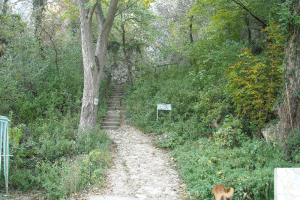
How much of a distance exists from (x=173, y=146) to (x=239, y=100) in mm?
3051

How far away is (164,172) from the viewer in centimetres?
785

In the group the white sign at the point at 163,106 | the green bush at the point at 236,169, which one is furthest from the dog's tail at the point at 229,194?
the white sign at the point at 163,106

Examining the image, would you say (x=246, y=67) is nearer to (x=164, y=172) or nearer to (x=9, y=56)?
(x=164, y=172)

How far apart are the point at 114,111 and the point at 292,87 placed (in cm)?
1069

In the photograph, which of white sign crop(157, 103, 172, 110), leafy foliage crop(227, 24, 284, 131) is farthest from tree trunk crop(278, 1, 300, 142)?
white sign crop(157, 103, 172, 110)

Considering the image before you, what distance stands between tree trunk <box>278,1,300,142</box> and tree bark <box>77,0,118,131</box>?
657cm

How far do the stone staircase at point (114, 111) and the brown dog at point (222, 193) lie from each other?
908 cm

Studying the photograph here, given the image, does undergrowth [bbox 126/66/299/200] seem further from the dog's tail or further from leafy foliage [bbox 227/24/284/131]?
leafy foliage [bbox 227/24/284/131]

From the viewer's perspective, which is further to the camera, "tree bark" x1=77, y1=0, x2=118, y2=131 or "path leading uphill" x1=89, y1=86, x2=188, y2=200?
"tree bark" x1=77, y1=0, x2=118, y2=131

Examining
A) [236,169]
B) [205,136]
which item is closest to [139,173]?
[236,169]

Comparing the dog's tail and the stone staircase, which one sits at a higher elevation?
the stone staircase

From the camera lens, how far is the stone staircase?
14062mm

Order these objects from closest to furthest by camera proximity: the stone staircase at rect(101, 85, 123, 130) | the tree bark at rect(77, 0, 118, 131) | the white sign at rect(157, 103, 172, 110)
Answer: the tree bark at rect(77, 0, 118, 131) < the white sign at rect(157, 103, 172, 110) < the stone staircase at rect(101, 85, 123, 130)

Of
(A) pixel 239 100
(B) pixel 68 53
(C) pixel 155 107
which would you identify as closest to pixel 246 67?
(A) pixel 239 100
